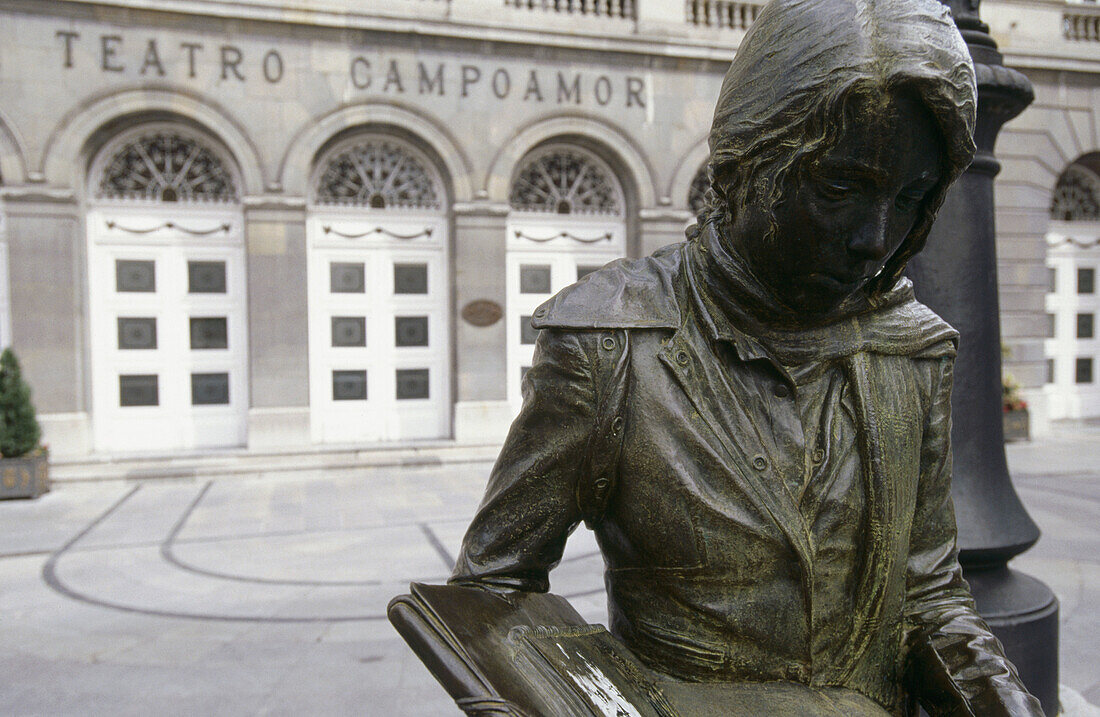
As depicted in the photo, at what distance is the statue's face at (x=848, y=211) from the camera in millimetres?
1172

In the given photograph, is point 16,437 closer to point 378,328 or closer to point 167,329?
point 167,329

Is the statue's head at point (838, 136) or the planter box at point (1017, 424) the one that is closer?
the statue's head at point (838, 136)

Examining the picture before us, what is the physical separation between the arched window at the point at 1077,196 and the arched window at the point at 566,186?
8309 millimetres

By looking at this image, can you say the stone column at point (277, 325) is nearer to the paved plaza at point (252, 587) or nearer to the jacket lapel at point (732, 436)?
the paved plaza at point (252, 587)

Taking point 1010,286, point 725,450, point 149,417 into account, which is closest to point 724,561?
point 725,450

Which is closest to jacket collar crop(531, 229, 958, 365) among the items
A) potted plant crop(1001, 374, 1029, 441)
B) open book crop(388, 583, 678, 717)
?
open book crop(388, 583, 678, 717)

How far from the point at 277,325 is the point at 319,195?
81.2 inches

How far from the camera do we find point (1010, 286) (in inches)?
542

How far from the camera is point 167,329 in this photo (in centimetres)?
1149

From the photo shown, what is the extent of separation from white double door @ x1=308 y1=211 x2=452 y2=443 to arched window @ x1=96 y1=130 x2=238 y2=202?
1441 millimetres

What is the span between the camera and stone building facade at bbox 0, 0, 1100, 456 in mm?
10594

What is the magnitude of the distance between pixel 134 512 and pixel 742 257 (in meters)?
8.78

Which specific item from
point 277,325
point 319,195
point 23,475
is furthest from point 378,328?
point 23,475

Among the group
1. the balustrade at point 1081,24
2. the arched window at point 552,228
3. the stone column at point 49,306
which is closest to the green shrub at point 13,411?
the stone column at point 49,306
